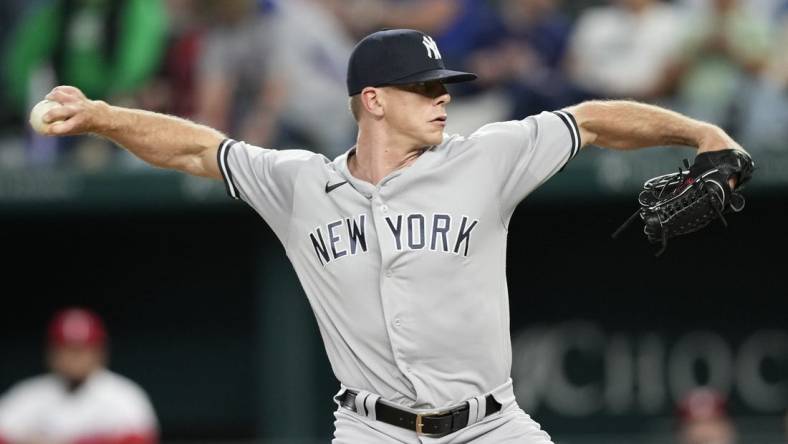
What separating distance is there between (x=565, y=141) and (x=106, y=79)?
5337mm

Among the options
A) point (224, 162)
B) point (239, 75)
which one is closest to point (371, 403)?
point (224, 162)

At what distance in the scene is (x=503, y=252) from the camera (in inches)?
177

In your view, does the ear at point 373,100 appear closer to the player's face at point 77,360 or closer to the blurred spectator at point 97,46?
the player's face at point 77,360

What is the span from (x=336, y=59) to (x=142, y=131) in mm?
4517

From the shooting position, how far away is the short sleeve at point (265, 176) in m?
4.60

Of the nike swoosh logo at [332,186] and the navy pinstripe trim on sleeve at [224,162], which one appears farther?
the navy pinstripe trim on sleeve at [224,162]

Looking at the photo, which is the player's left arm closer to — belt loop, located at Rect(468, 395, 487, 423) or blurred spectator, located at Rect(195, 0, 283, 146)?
belt loop, located at Rect(468, 395, 487, 423)

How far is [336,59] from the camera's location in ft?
29.8

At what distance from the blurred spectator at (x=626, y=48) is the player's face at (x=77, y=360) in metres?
3.15

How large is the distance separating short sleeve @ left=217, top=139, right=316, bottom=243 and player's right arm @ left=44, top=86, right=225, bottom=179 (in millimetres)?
49

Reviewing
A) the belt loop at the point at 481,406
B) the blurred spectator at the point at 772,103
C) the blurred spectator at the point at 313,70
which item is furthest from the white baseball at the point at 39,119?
the blurred spectator at the point at 772,103

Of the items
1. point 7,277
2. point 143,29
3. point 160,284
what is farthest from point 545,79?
point 7,277

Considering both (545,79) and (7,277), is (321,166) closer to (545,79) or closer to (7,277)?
(545,79)

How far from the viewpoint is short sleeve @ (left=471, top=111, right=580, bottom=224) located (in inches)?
176
